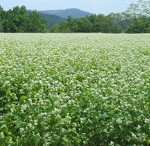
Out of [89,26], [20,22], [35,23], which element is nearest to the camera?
[20,22]

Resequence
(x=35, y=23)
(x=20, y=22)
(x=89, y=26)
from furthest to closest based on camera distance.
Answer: (x=89, y=26)
(x=35, y=23)
(x=20, y=22)

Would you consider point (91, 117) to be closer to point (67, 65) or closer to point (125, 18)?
point (67, 65)

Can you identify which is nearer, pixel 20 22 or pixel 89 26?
pixel 20 22

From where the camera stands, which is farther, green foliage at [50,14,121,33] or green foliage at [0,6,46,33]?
green foliage at [50,14,121,33]

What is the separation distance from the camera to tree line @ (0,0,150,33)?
3159 inches

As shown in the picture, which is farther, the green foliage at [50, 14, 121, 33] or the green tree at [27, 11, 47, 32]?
the green foliage at [50, 14, 121, 33]

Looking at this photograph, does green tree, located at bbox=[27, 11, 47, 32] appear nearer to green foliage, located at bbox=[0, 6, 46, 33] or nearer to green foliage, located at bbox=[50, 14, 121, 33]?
green foliage, located at bbox=[0, 6, 46, 33]

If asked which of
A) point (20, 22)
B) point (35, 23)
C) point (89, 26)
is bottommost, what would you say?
point (89, 26)

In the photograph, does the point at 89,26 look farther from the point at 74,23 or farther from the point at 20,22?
the point at 20,22

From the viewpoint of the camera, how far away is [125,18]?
4107 inches

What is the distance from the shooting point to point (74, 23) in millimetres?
91625

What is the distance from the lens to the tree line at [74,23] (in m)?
80.2

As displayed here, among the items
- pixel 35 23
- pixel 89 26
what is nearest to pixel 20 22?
pixel 35 23

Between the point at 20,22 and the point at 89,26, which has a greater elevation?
the point at 20,22
